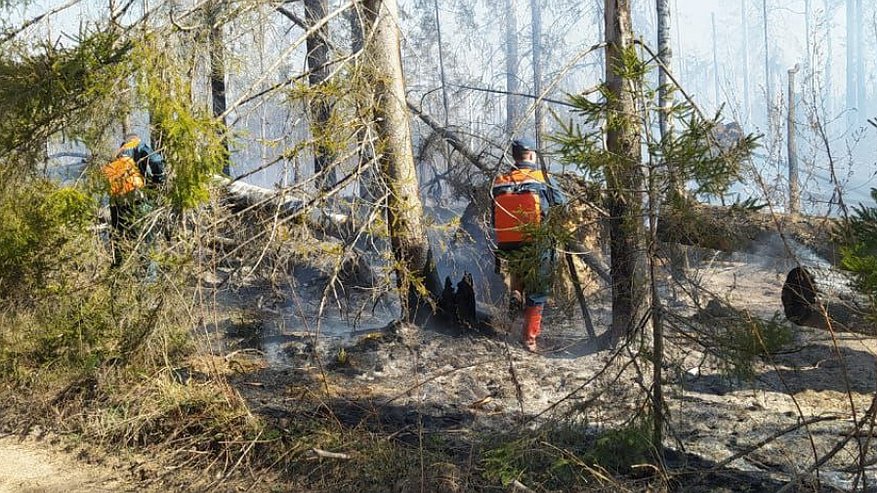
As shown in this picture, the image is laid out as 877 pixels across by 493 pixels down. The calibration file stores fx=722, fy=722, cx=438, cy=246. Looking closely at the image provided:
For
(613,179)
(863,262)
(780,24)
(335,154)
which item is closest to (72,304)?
(335,154)

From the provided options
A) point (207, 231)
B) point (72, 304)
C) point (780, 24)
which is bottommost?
point (72, 304)

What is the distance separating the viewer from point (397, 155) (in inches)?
308

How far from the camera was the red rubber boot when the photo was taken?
301 inches

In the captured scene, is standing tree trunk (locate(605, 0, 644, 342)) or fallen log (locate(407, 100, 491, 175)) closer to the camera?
standing tree trunk (locate(605, 0, 644, 342))

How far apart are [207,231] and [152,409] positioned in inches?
59.1

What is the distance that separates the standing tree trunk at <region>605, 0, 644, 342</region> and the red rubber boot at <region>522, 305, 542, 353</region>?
789 millimetres

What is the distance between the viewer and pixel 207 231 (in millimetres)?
6008

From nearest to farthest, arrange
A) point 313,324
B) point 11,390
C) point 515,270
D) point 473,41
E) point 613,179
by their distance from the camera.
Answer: point 613,179
point 515,270
point 11,390
point 313,324
point 473,41

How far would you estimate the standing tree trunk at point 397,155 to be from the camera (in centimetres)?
766

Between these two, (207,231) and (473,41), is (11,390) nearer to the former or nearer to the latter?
(207,231)

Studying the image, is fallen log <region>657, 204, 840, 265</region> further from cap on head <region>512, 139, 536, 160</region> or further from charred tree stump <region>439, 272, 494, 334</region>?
charred tree stump <region>439, 272, 494, 334</region>

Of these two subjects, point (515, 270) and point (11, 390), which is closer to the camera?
point (515, 270)

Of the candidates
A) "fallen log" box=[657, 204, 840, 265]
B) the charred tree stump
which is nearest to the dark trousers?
the charred tree stump

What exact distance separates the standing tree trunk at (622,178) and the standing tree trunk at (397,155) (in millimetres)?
2014
